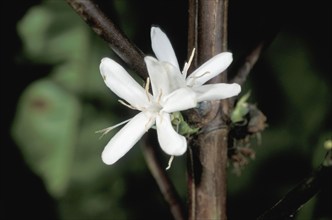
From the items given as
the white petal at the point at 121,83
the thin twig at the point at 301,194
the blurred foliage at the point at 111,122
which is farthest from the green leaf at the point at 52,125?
the thin twig at the point at 301,194

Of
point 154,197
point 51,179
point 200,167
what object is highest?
point 200,167

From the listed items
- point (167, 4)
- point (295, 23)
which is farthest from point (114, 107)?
point (295, 23)

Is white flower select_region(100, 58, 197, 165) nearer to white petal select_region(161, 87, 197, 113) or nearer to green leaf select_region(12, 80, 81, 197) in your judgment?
white petal select_region(161, 87, 197, 113)

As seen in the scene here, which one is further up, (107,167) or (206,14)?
(206,14)

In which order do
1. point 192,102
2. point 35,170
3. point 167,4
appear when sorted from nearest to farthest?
point 192,102 → point 167,4 → point 35,170

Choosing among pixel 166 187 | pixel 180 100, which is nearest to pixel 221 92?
pixel 180 100

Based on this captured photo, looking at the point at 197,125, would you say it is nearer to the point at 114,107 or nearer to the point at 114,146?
the point at 114,146

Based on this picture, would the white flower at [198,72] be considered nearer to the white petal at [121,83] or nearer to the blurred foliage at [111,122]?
the white petal at [121,83]

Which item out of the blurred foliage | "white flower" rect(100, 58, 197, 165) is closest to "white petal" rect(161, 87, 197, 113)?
"white flower" rect(100, 58, 197, 165)
